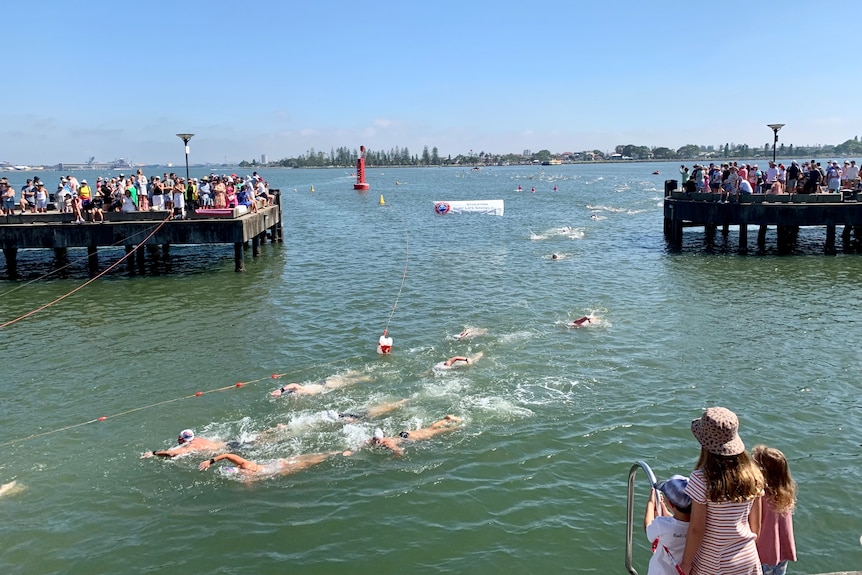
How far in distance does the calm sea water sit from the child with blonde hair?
368cm

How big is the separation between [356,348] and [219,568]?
9996 mm

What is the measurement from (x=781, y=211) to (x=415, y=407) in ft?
82.9

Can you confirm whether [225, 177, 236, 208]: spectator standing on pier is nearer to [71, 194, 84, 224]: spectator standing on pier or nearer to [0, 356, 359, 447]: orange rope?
[71, 194, 84, 224]: spectator standing on pier

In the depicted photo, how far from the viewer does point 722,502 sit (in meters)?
4.75

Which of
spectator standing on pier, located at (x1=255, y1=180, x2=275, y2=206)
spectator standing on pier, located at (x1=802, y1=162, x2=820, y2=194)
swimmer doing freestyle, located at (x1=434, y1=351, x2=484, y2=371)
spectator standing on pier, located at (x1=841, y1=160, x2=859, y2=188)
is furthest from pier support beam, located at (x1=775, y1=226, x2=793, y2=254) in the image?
spectator standing on pier, located at (x1=255, y1=180, x2=275, y2=206)

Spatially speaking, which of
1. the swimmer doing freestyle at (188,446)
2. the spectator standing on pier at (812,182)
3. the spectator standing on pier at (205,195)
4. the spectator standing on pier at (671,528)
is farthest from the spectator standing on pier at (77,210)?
the spectator standing on pier at (812,182)

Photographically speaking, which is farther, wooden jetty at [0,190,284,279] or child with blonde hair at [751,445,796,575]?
wooden jetty at [0,190,284,279]

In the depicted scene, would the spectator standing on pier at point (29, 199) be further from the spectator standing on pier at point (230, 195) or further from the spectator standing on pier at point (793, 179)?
the spectator standing on pier at point (793, 179)

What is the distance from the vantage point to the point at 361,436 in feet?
43.5

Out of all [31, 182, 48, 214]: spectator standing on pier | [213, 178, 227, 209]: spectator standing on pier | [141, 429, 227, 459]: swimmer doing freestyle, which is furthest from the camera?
[213, 178, 227, 209]: spectator standing on pier

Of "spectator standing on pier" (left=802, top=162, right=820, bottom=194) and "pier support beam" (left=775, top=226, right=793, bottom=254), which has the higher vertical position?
"spectator standing on pier" (left=802, top=162, right=820, bottom=194)

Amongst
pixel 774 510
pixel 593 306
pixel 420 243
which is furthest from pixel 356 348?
pixel 420 243

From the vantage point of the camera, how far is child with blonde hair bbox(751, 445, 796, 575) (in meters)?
5.27

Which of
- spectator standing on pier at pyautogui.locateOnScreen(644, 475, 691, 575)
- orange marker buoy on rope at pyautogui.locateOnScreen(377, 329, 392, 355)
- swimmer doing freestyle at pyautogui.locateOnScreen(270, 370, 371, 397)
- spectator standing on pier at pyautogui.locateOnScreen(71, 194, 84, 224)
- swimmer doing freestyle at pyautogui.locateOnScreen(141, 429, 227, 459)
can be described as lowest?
swimmer doing freestyle at pyautogui.locateOnScreen(141, 429, 227, 459)
